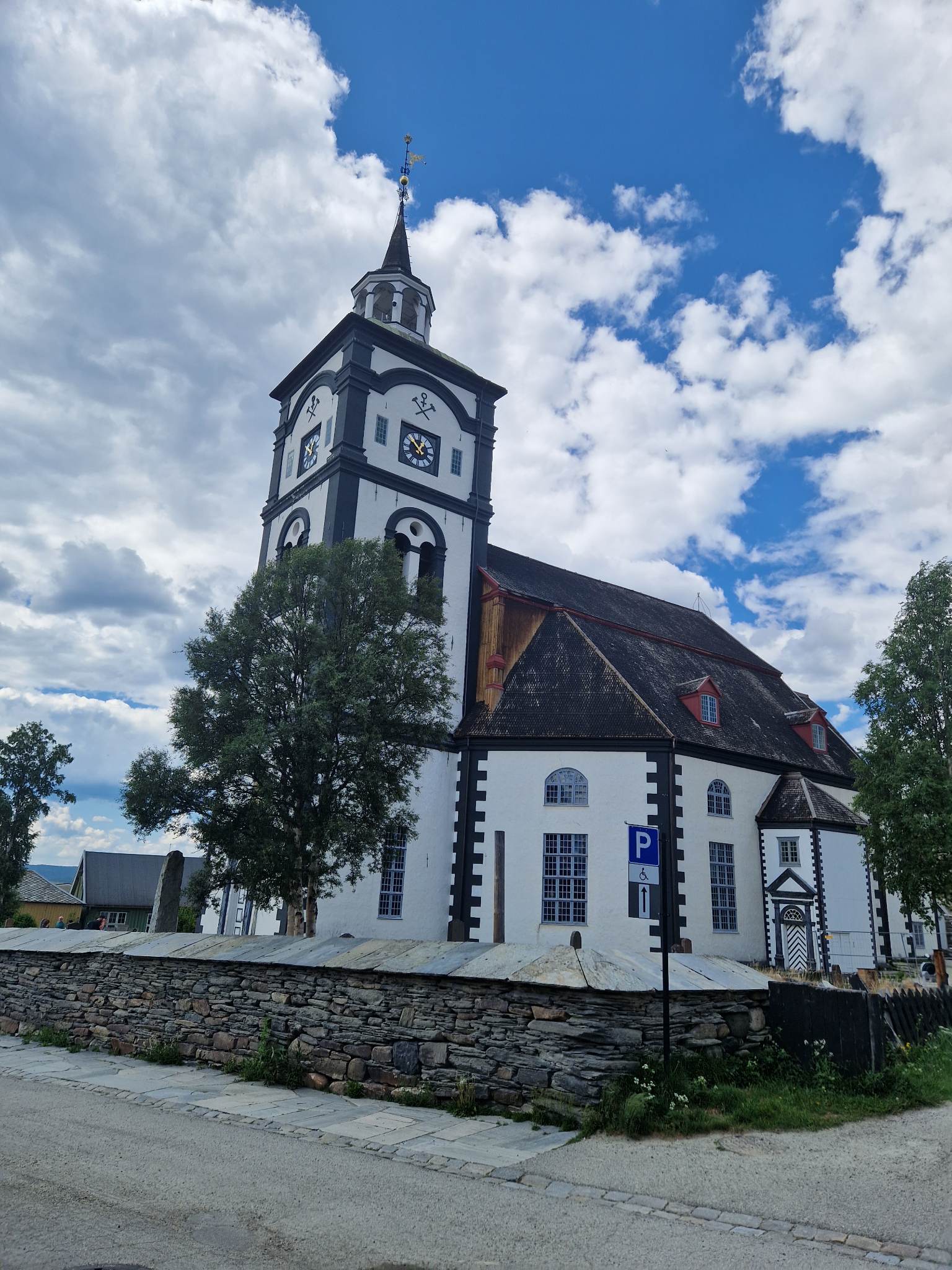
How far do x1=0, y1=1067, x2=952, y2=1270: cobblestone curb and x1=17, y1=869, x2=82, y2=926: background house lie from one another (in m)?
58.7

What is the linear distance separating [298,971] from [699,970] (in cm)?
528

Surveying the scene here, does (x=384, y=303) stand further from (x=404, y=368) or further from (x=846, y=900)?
(x=846, y=900)

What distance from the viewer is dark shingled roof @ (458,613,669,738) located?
27047mm

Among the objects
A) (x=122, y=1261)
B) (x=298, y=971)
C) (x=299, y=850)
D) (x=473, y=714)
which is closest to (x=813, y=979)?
(x=473, y=714)

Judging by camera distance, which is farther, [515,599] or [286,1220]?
[515,599]

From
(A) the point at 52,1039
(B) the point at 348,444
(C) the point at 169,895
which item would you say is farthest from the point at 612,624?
(A) the point at 52,1039

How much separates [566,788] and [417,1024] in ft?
54.5

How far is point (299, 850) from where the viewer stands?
59.4 ft

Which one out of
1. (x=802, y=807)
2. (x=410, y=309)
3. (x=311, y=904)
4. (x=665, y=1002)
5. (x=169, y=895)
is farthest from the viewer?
(x=410, y=309)

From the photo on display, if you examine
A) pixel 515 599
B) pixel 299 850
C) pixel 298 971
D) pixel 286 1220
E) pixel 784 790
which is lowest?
pixel 286 1220

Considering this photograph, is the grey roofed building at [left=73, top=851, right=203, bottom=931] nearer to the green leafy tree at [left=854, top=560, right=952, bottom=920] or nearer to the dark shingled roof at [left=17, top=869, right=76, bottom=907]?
the dark shingled roof at [left=17, top=869, right=76, bottom=907]

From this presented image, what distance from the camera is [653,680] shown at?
101 feet

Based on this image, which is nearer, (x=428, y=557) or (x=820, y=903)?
(x=820, y=903)

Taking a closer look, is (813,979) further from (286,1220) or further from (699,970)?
(286,1220)
